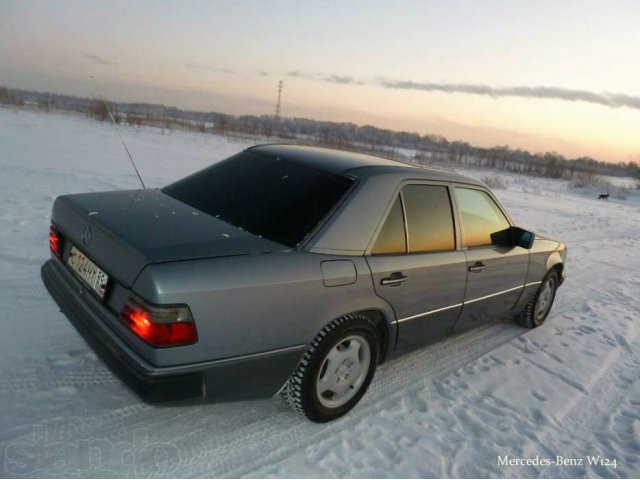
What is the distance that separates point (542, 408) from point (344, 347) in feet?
5.58

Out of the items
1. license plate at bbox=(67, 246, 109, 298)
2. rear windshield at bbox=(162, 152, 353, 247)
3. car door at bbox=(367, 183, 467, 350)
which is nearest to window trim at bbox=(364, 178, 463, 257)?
car door at bbox=(367, 183, 467, 350)

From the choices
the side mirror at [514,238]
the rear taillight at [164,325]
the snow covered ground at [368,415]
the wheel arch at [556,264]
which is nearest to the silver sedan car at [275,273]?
the rear taillight at [164,325]

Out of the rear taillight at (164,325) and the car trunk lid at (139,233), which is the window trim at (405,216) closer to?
the car trunk lid at (139,233)

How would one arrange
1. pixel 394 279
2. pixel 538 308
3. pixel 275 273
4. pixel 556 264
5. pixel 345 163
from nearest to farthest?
pixel 275 273 < pixel 394 279 < pixel 345 163 < pixel 538 308 < pixel 556 264

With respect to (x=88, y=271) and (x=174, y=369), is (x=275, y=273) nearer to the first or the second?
(x=174, y=369)

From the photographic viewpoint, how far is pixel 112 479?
7.08 feet

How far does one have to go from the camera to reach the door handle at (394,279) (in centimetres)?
280

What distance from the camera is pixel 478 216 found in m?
3.78

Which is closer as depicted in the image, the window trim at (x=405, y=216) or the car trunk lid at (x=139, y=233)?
the car trunk lid at (x=139, y=233)

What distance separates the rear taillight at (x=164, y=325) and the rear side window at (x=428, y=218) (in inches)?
63.2

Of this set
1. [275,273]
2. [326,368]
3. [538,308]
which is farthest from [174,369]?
[538,308]

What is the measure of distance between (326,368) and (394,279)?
0.71m

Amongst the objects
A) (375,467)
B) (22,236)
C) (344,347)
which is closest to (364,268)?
(344,347)

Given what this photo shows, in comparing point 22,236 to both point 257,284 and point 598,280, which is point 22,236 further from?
point 598,280
